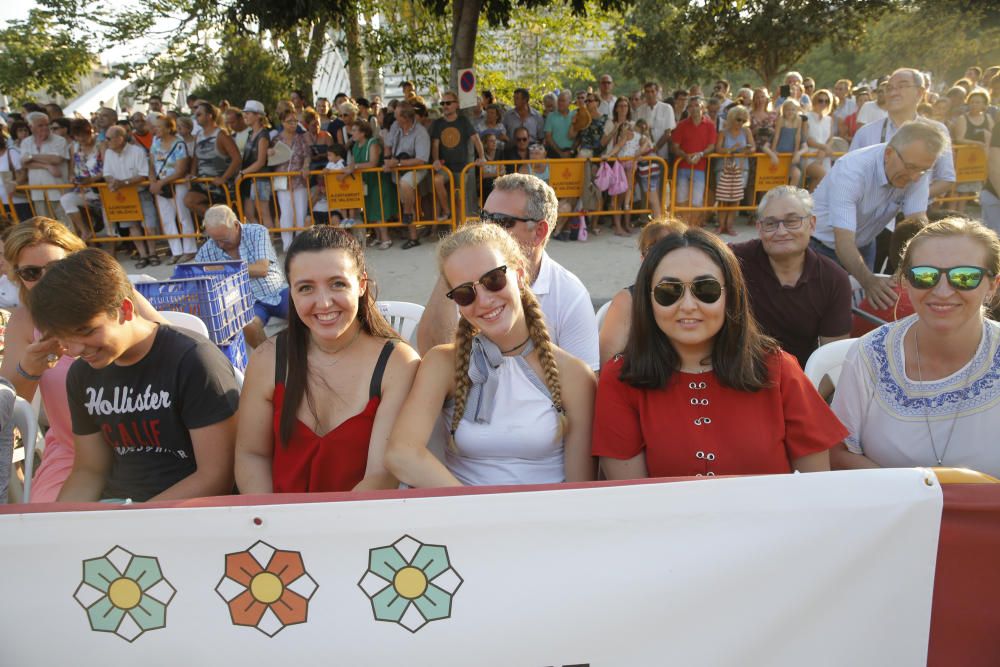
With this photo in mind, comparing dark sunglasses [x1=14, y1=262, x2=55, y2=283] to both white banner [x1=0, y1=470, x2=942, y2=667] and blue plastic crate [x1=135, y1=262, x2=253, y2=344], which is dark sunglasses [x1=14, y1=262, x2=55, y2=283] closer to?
blue plastic crate [x1=135, y1=262, x2=253, y2=344]

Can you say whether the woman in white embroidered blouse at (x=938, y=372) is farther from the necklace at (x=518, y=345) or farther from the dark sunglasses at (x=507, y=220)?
the dark sunglasses at (x=507, y=220)

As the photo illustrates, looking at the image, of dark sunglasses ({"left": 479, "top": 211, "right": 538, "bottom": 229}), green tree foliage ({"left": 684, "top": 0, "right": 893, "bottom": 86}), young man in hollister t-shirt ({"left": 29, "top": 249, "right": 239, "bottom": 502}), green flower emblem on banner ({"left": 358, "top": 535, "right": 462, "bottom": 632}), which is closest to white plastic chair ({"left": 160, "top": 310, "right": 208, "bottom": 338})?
young man in hollister t-shirt ({"left": 29, "top": 249, "right": 239, "bottom": 502})

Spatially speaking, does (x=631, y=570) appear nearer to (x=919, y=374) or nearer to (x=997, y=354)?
(x=919, y=374)

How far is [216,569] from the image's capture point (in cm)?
180

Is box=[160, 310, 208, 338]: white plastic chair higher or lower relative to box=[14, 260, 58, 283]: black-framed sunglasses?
lower

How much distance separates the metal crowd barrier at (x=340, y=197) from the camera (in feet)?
30.7

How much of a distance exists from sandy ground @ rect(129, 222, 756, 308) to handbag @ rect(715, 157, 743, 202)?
61 cm

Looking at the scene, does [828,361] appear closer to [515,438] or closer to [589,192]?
[515,438]

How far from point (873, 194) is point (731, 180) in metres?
5.27

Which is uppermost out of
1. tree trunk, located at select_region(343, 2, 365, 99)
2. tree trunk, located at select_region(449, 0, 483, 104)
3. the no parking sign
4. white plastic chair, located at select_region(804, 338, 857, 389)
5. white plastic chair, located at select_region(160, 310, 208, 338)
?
tree trunk, located at select_region(343, 2, 365, 99)

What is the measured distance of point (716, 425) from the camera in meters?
2.14

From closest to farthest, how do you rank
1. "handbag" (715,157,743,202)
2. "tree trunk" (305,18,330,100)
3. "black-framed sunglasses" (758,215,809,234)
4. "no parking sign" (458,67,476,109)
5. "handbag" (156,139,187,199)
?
"black-framed sunglasses" (758,215,809,234) < "handbag" (156,139,187,199) < "handbag" (715,157,743,202) < "no parking sign" (458,67,476,109) < "tree trunk" (305,18,330,100)

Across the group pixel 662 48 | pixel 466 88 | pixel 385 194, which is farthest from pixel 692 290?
pixel 662 48

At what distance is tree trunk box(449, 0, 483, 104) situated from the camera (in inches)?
388
